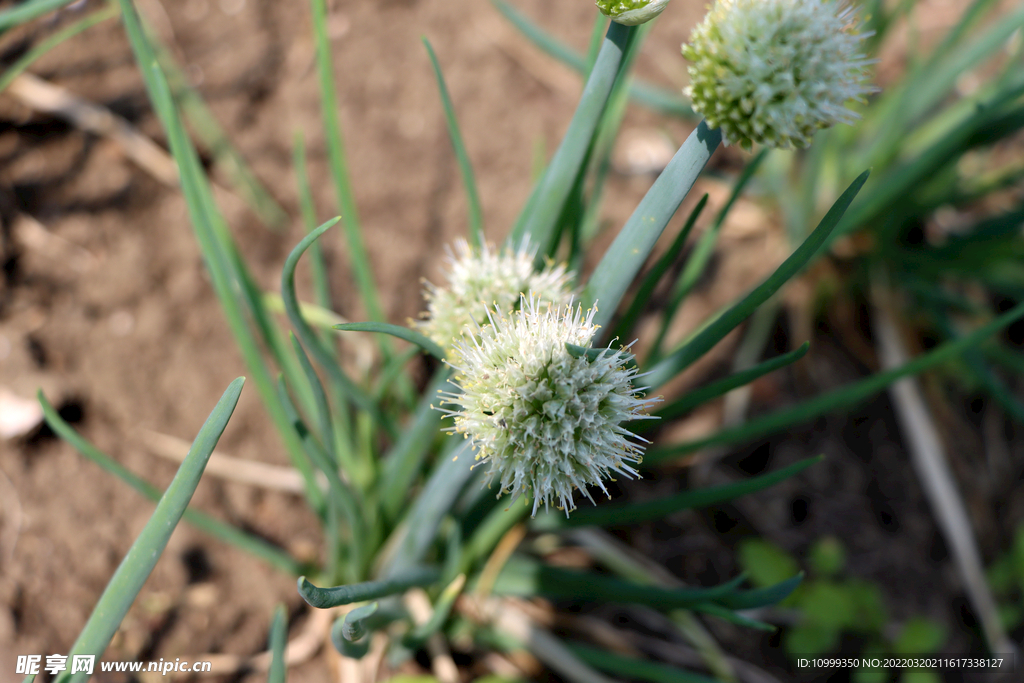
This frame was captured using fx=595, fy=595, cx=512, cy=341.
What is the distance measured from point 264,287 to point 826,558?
5.64ft

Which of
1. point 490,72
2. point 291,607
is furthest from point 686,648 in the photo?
point 490,72

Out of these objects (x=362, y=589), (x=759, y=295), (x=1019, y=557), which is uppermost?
(x=1019, y=557)

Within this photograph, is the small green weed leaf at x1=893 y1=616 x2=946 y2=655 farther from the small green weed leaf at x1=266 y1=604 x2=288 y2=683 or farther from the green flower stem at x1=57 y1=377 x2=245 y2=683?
the green flower stem at x1=57 y1=377 x2=245 y2=683

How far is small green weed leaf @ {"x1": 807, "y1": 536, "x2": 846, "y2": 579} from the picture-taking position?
1.58 metres

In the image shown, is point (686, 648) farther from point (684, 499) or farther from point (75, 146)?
point (75, 146)

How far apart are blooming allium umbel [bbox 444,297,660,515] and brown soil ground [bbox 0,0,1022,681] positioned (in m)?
0.74

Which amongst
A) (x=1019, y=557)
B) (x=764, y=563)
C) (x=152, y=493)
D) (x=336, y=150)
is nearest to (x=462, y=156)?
(x=336, y=150)

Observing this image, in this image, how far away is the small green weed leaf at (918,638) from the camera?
4.93 ft

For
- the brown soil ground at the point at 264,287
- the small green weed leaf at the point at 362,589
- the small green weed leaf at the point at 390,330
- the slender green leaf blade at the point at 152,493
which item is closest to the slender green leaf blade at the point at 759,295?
the small green weed leaf at the point at 390,330

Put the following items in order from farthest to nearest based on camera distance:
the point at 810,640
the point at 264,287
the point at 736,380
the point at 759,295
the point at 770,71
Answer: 1. the point at 264,287
2. the point at 810,640
3. the point at 736,380
4. the point at 759,295
5. the point at 770,71

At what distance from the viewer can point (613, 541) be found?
1560 millimetres

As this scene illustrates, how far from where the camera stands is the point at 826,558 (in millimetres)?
1580

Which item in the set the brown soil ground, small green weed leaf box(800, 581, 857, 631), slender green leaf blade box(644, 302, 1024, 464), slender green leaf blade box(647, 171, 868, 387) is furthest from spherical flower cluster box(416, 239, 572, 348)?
small green weed leaf box(800, 581, 857, 631)

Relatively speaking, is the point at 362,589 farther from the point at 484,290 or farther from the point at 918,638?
the point at 918,638
